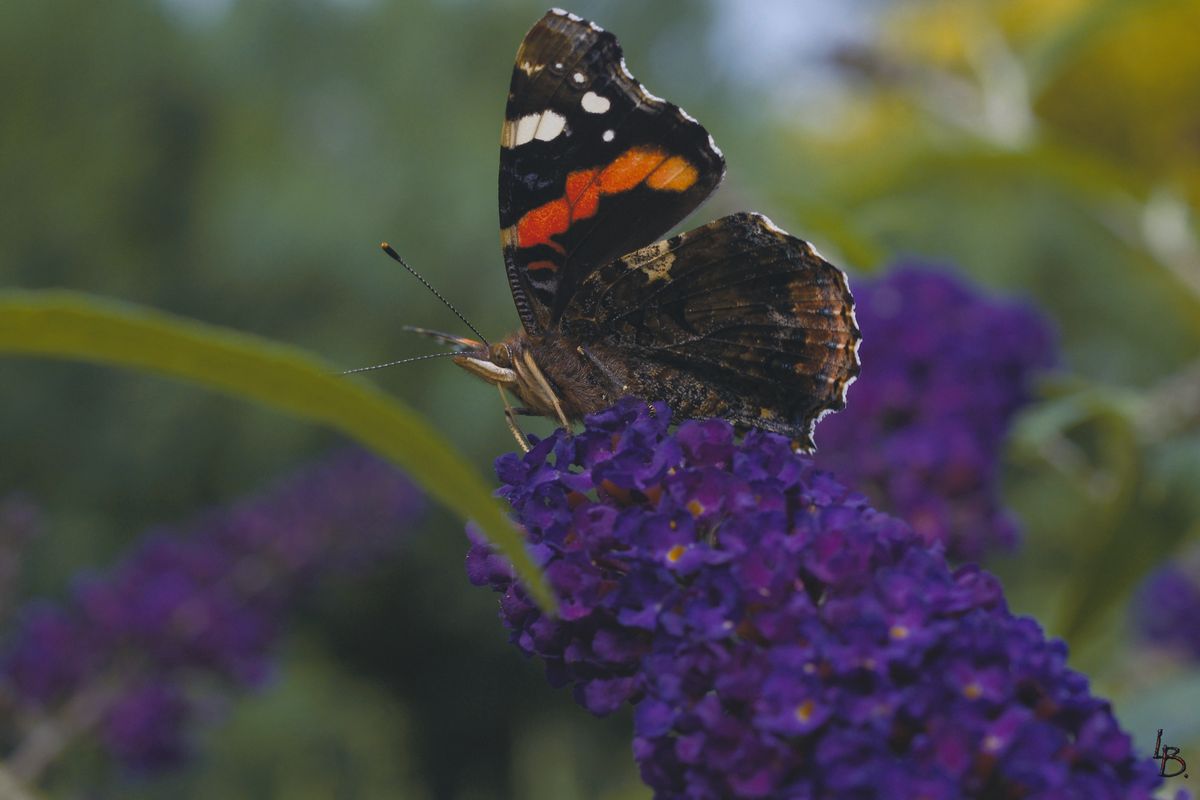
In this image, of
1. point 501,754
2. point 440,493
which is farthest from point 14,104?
point 440,493

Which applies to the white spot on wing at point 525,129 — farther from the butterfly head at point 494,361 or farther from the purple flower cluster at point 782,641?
the purple flower cluster at point 782,641

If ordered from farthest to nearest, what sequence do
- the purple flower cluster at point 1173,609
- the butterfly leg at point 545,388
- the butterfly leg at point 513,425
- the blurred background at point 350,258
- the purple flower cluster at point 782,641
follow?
the blurred background at point 350,258 → the purple flower cluster at point 1173,609 → the butterfly leg at point 545,388 → the butterfly leg at point 513,425 → the purple flower cluster at point 782,641

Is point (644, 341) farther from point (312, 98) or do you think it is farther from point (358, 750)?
point (312, 98)

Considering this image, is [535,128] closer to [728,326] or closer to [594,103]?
[594,103]

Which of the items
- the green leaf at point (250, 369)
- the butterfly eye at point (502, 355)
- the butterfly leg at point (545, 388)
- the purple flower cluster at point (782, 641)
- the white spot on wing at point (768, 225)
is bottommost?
the green leaf at point (250, 369)

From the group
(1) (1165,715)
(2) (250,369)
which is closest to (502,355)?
(2) (250,369)

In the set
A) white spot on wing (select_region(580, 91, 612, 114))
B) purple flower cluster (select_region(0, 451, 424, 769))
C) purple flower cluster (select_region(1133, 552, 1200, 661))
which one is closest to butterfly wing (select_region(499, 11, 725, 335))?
white spot on wing (select_region(580, 91, 612, 114))

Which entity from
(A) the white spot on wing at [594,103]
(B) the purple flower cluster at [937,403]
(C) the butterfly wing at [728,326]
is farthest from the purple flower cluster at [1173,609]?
(A) the white spot on wing at [594,103]
